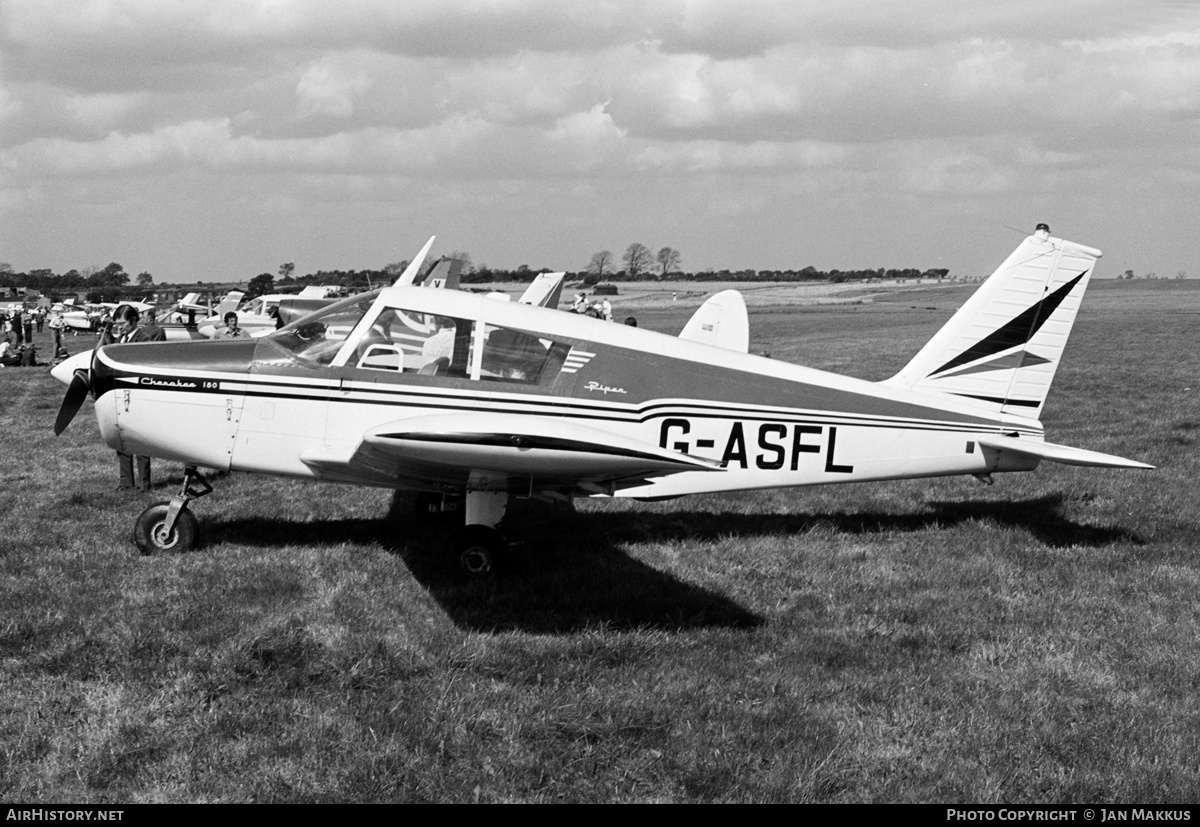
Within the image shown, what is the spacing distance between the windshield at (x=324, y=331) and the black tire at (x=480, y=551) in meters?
1.53

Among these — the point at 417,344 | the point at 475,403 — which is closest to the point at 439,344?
the point at 417,344

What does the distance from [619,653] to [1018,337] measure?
4.54 meters

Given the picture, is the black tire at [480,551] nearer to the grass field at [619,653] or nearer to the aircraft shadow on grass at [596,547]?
the aircraft shadow on grass at [596,547]

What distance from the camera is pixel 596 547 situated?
784 centimetres

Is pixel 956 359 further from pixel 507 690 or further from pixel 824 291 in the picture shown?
pixel 824 291

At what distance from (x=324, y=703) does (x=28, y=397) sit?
51.4ft

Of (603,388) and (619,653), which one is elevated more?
(603,388)

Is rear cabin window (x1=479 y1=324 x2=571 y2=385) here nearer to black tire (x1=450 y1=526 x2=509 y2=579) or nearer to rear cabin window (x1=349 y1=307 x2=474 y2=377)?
rear cabin window (x1=349 y1=307 x2=474 y2=377)

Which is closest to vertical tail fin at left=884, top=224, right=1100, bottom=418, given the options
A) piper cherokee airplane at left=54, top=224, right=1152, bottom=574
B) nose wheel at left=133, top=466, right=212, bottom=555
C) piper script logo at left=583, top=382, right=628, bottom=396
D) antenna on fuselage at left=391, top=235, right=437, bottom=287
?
piper cherokee airplane at left=54, top=224, right=1152, bottom=574

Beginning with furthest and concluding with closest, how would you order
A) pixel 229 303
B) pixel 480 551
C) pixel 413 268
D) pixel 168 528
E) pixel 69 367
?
pixel 229 303 < pixel 413 268 < pixel 69 367 < pixel 168 528 < pixel 480 551

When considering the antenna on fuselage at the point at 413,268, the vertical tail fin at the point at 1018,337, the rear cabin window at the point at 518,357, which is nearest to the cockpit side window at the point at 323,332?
the rear cabin window at the point at 518,357

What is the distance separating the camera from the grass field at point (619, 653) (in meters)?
4.30

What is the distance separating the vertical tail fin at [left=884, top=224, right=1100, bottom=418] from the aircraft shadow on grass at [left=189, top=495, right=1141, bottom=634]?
3.94ft

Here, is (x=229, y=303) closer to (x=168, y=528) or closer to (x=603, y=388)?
(x=168, y=528)
